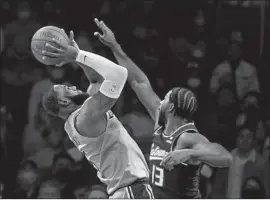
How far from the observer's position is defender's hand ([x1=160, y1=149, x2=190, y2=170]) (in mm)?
4195

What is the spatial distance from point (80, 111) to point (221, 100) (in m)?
1.50

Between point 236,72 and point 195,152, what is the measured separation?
97 centimetres

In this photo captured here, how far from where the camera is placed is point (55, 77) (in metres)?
4.66

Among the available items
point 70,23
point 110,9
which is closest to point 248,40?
point 110,9

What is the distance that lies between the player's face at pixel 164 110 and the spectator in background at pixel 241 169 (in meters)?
0.72

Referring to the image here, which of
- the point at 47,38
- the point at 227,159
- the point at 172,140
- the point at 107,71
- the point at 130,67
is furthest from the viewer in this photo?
the point at 227,159

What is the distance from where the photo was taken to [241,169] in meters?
4.83

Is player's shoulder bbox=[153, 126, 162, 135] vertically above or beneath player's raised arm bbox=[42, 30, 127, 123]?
beneath

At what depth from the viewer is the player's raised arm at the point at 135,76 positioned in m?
4.52

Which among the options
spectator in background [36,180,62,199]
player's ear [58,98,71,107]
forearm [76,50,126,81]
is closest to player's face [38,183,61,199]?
spectator in background [36,180,62,199]

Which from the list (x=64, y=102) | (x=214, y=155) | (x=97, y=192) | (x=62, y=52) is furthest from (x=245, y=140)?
(x=62, y=52)

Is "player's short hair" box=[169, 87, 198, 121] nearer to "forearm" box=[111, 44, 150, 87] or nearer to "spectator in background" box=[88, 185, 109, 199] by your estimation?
"forearm" box=[111, 44, 150, 87]

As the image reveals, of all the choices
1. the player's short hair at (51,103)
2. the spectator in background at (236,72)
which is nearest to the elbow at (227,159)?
the spectator in background at (236,72)

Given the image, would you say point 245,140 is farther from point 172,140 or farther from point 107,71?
point 107,71
